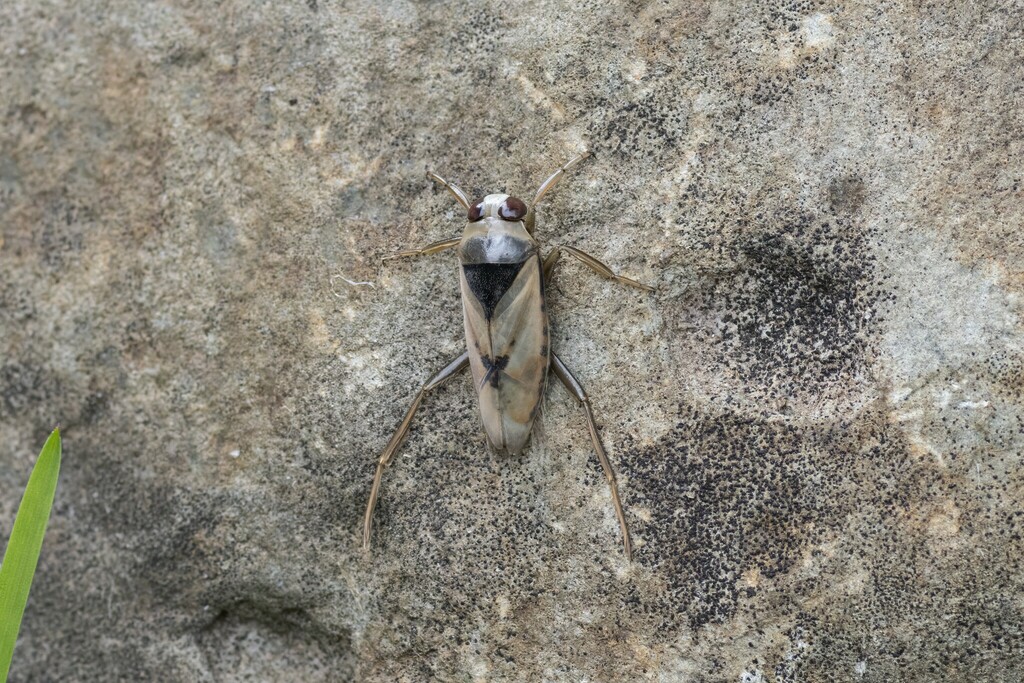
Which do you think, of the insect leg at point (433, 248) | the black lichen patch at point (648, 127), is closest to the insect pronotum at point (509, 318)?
the insect leg at point (433, 248)

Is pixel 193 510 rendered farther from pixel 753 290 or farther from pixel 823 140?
pixel 823 140

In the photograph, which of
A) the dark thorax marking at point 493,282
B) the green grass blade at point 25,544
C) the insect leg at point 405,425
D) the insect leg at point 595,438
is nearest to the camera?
the green grass blade at point 25,544

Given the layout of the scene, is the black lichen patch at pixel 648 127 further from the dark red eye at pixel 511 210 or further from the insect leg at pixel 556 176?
the dark red eye at pixel 511 210

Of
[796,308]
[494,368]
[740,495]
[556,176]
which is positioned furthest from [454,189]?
[740,495]

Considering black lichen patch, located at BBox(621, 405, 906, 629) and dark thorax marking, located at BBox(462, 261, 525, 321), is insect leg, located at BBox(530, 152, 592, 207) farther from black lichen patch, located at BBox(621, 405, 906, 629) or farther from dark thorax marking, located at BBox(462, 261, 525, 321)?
black lichen patch, located at BBox(621, 405, 906, 629)

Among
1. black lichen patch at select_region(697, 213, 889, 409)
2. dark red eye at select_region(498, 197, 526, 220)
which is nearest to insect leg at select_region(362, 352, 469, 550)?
dark red eye at select_region(498, 197, 526, 220)

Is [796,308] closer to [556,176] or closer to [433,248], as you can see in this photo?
[556,176]

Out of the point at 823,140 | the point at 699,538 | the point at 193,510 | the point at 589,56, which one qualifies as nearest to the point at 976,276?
the point at 823,140
